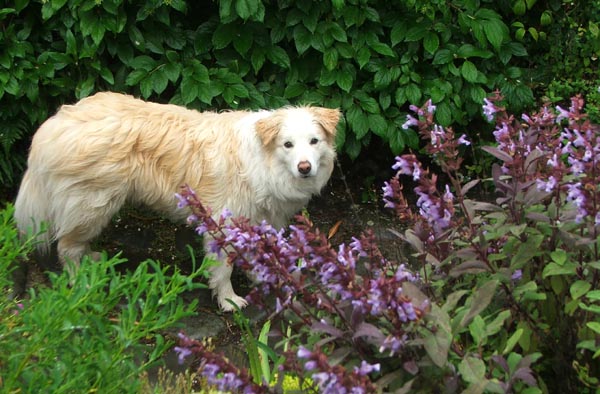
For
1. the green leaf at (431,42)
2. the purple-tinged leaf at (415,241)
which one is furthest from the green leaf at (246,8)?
the purple-tinged leaf at (415,241)

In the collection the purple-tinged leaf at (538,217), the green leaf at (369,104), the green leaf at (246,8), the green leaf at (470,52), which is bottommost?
the green leaf at (369,104)

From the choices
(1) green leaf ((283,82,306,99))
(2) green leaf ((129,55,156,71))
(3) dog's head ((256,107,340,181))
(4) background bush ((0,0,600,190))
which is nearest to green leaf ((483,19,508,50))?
(4) background bush ((0,0,600,190))

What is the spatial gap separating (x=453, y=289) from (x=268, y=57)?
9.93ft

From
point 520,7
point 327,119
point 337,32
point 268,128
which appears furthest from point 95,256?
point 520,7

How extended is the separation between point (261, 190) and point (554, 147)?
231 cm

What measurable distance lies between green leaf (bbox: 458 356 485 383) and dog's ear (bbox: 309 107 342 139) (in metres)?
2.63

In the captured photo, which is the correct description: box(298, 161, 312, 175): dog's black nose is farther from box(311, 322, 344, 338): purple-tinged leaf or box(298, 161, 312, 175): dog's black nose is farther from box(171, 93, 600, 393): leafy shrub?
box(311, 322, 344, 338): purple-tinged leaf

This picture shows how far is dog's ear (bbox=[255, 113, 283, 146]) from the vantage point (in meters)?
4.48

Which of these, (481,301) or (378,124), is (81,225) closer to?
(378,124)

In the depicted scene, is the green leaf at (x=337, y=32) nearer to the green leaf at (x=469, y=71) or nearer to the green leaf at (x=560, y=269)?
the green leaf at (x=469, y=71)

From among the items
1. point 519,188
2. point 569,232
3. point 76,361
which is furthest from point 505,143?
point 76,361

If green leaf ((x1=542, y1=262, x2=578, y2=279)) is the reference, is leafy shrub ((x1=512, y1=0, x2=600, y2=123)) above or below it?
below

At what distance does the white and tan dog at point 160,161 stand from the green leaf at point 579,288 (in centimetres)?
227

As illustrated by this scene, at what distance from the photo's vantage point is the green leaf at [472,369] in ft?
6.84
